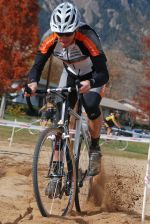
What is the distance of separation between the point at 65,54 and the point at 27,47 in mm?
28450

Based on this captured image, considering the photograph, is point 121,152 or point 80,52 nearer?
point 80,52

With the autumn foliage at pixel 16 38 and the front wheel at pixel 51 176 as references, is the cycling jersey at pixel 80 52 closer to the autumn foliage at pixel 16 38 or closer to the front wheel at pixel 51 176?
the front wheel at pixel 51 176

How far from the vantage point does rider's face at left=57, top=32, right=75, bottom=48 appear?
4934 mm

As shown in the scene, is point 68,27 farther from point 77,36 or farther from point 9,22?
point 9,22

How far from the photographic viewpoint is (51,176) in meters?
4.99

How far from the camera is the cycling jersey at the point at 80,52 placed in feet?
16.8

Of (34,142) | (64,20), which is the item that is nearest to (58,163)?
(64,20)

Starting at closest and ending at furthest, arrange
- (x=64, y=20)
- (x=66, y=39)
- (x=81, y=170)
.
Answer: (x=64, y=20), (x=66, y=39), (x=81, y=170)

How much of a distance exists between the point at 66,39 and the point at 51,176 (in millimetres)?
1406

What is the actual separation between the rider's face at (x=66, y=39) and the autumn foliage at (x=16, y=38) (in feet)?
91.0

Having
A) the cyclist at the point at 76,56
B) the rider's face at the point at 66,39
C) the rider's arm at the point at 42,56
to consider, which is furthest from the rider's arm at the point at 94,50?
the rider's arm at the point at 42,56

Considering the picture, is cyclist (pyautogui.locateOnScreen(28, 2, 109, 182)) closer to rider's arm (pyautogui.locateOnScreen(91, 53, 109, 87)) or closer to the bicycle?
rider's arm (pyautogui.locateOnScreen(91, 53, 109, 87))

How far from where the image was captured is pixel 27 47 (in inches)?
1310

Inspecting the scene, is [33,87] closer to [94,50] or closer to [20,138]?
[94,50]
